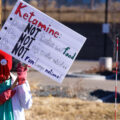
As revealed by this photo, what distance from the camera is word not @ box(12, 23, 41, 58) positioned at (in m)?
4.00

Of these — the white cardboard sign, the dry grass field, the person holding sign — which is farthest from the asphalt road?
the white cardboard sign

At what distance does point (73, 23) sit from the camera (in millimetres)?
34938

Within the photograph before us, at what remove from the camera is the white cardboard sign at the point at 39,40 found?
157 inches

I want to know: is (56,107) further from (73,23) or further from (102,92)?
(73,23)

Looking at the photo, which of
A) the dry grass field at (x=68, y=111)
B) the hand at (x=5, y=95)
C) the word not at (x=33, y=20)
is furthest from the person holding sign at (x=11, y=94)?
the dry grass field at (x=68, y=111)

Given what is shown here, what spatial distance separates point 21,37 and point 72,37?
51 centimetres

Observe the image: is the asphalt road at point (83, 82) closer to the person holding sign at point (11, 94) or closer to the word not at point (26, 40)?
the person holding sign at point (11, 94)

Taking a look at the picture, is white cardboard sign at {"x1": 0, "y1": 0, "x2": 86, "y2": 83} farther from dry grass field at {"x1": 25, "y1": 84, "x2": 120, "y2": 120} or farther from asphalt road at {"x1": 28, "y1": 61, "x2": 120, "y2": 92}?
asphalt road at {"x1": 28, "y1": 61, "x2": 120, "y2": 92}

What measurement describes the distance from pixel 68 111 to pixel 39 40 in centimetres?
412

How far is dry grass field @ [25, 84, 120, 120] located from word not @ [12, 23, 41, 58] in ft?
11.8

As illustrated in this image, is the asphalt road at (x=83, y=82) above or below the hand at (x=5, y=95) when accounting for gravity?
below

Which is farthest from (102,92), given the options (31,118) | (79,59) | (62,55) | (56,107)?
(79,59)

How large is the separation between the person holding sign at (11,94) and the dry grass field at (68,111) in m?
3.28

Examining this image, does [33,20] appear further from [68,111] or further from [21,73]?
[68,111]
